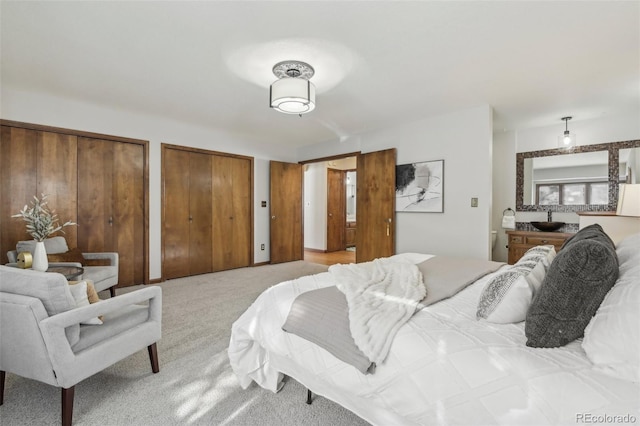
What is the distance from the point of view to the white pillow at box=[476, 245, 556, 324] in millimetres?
1243

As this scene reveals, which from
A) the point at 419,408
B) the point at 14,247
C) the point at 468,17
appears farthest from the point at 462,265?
the point at 14,247

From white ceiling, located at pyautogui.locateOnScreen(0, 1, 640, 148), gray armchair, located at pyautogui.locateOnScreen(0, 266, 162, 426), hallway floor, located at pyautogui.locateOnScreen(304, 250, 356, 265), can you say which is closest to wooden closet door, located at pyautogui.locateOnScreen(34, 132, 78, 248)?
white ceiling, located at pyautogui.locateOnScreen(0, 1, 640, 148)

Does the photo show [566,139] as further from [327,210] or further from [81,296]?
[81,296]

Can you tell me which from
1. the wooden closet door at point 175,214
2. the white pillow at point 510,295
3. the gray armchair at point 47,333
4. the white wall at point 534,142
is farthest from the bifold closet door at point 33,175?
the white wall at point 534,142

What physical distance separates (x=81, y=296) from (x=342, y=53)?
2.47 metres

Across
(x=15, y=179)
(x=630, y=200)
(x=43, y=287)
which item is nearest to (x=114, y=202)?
(x=15, y=179)

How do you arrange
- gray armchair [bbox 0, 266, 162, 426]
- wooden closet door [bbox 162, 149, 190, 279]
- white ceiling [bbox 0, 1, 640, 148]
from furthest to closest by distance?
wooden closet door [bbox 162, 149, 190, 279], white ceiling [bbox 0, 1, 640, 148], gray armchair [bbox 0, 266, 162, 426]

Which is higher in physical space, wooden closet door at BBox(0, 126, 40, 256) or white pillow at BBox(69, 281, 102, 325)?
wooden closet door at BBox(0, 126, 40, 256)

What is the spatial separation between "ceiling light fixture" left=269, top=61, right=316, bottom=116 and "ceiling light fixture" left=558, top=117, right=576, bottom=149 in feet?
11.9

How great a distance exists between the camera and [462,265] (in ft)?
7.59

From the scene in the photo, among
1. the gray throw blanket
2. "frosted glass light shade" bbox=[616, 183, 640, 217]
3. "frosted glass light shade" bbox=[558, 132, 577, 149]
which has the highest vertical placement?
"frosted glass light shade" bbox=[558, 132, 577, 149]

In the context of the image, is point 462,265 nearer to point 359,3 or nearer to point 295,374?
point 295,374

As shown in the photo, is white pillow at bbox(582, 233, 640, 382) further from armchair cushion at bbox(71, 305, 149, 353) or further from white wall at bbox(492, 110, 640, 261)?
A: white wall at bbox(492, 110, 640, 261)

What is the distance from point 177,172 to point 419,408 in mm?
4527
